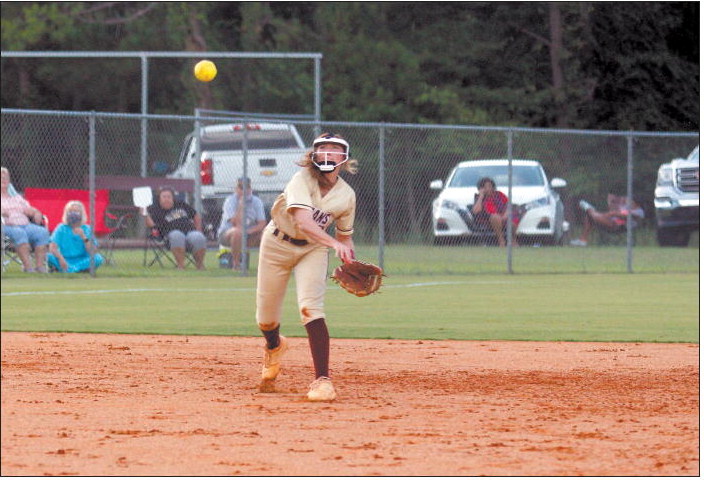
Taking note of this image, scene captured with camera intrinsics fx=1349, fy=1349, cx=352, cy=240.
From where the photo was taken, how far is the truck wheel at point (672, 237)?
24812 mm

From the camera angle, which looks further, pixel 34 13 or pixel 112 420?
pixel 34 13

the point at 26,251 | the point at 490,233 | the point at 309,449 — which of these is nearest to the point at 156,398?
the point at 309,449

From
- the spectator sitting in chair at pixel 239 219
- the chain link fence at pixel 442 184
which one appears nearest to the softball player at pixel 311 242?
the chain link fence at pixel 442 184

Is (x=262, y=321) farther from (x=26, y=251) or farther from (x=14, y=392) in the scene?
(x=26, y=251)

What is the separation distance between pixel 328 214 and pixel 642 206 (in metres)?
18.8

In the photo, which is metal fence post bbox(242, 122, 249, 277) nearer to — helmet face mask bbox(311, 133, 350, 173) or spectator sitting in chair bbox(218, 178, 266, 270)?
spectator sitting in chair bbox(218, 178, 266, 270)

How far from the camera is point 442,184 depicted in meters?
23.5

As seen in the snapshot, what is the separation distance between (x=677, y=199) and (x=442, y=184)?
159 inches

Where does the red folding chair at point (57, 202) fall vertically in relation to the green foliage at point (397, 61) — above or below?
below

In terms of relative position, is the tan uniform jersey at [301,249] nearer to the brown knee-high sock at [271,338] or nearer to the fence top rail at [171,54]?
the brown knee-high sock at [271,338]

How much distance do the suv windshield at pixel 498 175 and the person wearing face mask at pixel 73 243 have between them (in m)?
6.68

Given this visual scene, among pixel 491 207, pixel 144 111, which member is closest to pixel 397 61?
pixel 144 111

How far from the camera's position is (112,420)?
6844 mm

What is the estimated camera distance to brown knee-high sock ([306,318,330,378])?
784cm
